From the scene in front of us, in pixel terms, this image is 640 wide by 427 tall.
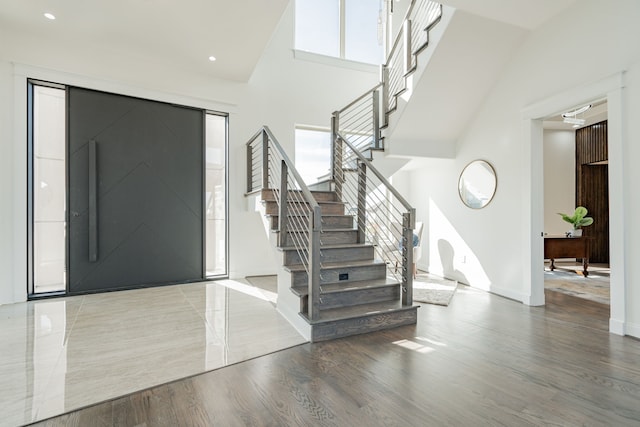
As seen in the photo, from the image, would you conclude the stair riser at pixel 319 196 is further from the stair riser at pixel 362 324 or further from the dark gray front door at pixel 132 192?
the stair riser at pixel 362 324

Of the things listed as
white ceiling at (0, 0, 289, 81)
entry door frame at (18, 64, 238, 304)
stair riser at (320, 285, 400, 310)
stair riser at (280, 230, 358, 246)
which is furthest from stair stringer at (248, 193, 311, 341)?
entry door frame at (18, 64, 238, 304)

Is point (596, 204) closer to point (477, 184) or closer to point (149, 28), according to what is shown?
point (477, 184)

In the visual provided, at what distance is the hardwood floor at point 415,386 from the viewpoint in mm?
1692

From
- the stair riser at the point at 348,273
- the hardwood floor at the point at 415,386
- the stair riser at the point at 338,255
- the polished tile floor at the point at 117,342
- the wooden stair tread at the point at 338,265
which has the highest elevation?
the stair riser at the point at 338,255

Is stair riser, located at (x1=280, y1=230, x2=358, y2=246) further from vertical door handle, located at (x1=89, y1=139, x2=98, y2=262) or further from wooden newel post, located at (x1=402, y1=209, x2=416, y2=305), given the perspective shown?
vertical door handle, located at (x1=89, y1=139, x2=98, y2=262)

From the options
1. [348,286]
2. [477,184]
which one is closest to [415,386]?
[348,286]

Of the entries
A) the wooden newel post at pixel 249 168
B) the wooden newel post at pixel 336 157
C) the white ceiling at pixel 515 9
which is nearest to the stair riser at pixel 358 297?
the wooden newel post at pixel 336 157

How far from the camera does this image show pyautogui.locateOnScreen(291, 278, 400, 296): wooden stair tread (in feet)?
10.00

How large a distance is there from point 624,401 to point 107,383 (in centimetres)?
315

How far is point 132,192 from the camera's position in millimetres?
4504

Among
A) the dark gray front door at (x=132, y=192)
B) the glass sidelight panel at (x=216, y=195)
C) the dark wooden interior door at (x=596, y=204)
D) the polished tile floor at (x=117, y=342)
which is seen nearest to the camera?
the polished tile floor at (x=117, y=342)

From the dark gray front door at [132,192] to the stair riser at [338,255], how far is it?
2.22 meters

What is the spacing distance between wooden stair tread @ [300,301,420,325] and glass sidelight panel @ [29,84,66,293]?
3.57 m

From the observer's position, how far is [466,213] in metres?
4.98
